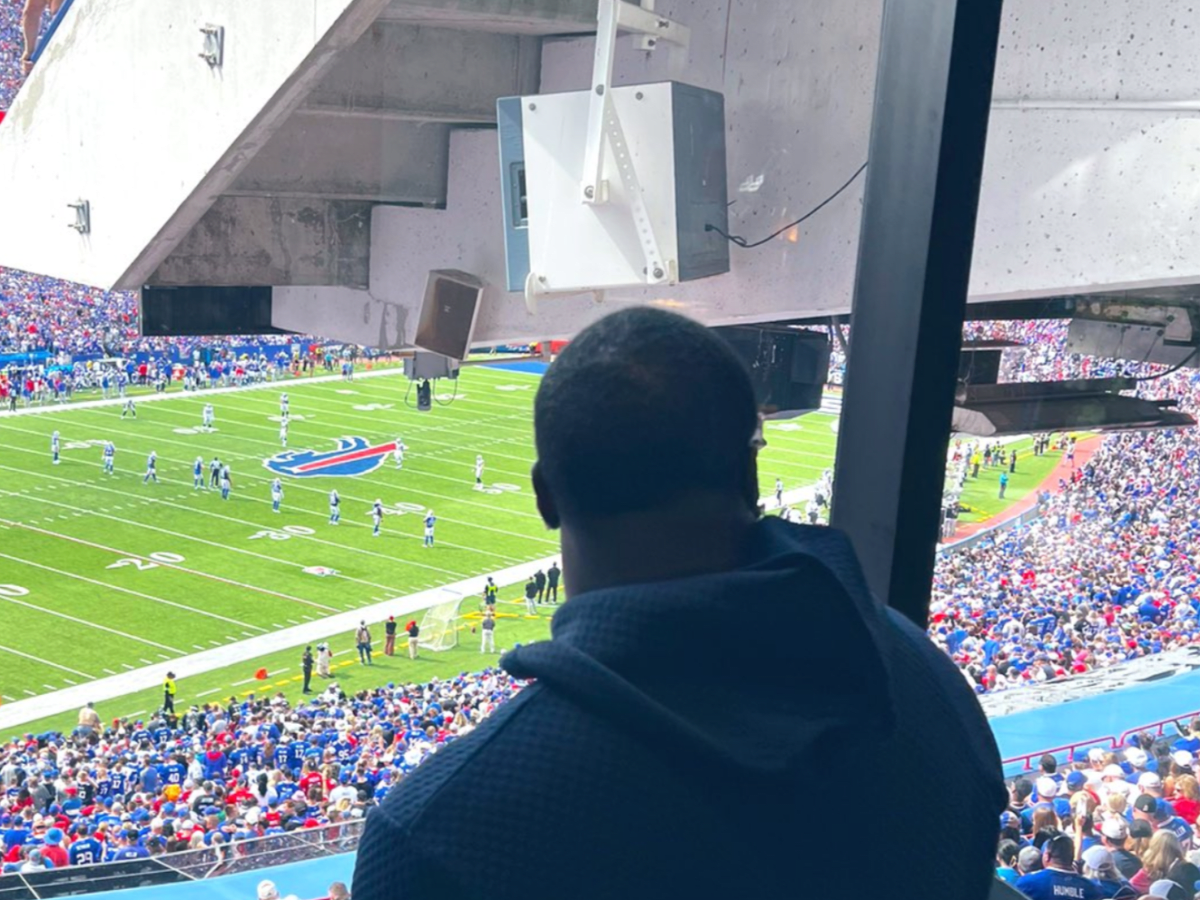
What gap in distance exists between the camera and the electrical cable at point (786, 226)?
381cm

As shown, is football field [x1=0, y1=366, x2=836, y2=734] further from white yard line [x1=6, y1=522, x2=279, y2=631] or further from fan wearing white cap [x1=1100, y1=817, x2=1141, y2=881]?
fan wearing white cap [x1=1100, y1=817, x2=1141, y2=881]

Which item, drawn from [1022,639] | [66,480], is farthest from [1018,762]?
[66,480]

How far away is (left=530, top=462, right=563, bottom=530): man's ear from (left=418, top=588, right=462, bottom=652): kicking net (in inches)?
714

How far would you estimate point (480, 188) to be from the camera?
493 centimetres

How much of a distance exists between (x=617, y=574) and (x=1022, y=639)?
9.35 meters

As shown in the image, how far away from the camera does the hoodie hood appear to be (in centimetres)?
82

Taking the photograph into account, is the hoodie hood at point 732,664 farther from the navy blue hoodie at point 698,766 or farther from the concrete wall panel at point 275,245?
the concrete wall panel at point 275,245

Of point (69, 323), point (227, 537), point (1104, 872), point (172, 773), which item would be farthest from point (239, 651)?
point (69, 323)

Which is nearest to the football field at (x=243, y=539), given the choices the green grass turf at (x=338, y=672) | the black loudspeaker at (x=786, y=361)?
the green grass turf at (x=338, y=672)

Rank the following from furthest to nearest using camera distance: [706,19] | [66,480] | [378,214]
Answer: [66,480] < [378,214] < [706,19]

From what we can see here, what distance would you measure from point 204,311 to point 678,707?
4.99 metres

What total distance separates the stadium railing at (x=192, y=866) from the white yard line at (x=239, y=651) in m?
9.42

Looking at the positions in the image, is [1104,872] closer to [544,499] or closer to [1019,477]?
[544,499]

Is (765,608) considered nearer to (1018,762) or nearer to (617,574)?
(617,574)
